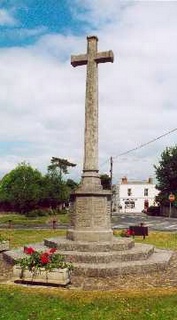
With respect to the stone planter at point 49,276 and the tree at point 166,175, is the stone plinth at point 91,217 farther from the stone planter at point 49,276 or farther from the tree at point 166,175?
the tree at point 166,175

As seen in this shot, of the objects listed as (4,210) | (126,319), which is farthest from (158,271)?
(4,210)

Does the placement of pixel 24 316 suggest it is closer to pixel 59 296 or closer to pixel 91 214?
pixel 59 296

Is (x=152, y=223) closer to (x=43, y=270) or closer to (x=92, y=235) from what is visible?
(x=92, y=235)

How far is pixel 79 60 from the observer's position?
1741 centimetres

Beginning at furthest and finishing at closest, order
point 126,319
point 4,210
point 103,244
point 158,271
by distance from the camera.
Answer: point 4,210
point 103,244
point 158,271
point 126,319

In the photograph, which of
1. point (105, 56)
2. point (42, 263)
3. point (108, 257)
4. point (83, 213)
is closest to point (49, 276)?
point (42, 263)

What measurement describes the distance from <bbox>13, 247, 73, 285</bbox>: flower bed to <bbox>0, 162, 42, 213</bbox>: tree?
50580 mm

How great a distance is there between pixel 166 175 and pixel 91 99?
50.8 meters

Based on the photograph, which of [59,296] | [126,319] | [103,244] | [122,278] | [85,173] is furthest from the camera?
[85,173]

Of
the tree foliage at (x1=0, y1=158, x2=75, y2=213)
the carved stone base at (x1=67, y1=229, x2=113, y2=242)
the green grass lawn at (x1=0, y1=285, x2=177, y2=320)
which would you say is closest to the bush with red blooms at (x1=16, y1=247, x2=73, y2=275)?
the green grass lawn at (x1=0, y1=285, x2=177, y2=320)

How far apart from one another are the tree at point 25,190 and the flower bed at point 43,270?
5058 centimetres

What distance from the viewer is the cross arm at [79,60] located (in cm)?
1733

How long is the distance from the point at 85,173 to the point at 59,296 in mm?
6936

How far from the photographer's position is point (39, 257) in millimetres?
11703
